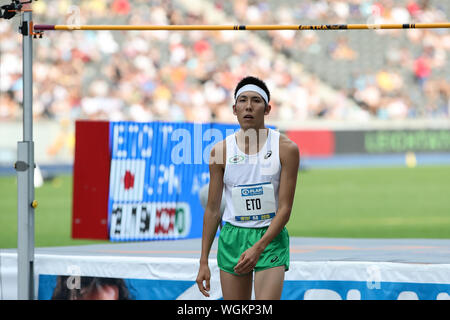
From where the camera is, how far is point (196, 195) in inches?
350

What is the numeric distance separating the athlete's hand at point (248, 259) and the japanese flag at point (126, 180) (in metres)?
4.67

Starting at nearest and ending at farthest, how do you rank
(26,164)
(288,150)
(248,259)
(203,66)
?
(248,259) < (288,150) < (26,164) < (203,66)

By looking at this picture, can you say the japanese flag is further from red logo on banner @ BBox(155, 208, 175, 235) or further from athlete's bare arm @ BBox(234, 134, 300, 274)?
athlete's bare arm @ BBox(234, 134, 300, 274)

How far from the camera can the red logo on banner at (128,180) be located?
27.8ft

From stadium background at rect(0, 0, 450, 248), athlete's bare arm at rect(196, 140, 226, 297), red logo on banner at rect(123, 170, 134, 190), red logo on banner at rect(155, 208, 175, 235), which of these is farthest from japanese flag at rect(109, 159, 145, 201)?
stadium background at rect(0, 0, 450, 248)

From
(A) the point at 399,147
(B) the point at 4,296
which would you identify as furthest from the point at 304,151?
(B) the point at 4,296

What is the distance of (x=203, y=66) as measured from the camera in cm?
2631

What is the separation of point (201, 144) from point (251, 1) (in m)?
21.2

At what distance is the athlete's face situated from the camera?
406 centimetres

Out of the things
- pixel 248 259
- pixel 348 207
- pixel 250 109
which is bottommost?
pixel 348 207

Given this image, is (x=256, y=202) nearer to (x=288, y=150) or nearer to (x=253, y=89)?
(x=288, y=150)

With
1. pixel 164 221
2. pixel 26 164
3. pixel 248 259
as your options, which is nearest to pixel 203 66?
pixel 164 221

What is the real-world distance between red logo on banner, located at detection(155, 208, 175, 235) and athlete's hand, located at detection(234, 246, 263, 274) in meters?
4.63

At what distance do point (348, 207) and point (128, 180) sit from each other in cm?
→ 691
